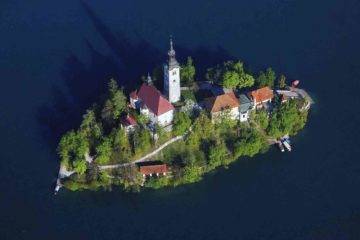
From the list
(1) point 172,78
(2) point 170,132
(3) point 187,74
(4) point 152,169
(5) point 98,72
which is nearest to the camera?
(4) point 152,169

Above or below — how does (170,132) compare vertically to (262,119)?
below

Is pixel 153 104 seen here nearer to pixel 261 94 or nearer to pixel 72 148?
pixel 72 148

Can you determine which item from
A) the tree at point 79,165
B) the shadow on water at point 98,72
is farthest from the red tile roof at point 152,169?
the shadow on water at point 98,72

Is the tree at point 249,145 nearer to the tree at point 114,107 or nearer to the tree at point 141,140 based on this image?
the tree at point 141,140

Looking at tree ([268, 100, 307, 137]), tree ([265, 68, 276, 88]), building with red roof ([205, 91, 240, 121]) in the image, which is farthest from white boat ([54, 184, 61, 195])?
tree ([265, 68, 276, 88])

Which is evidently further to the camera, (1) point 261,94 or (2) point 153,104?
(1) point 261,94

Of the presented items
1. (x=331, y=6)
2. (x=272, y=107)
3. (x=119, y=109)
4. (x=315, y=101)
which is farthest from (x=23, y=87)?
(x=331, y=6)

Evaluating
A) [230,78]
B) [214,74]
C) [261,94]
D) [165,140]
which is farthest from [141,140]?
[261,94]

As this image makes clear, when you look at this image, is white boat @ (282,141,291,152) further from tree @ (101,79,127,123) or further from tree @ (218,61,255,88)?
tree @ (101,79,127,123)
